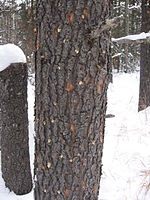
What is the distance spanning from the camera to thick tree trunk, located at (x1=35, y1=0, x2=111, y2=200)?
6.10 ft

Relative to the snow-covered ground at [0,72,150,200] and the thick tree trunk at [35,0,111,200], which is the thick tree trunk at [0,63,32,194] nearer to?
the snow-covered ground at [0,72,150,200]

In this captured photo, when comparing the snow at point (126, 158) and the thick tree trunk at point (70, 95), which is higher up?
the thick tree trunk at point (70, 95)

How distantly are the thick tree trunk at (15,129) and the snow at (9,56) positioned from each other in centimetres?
5

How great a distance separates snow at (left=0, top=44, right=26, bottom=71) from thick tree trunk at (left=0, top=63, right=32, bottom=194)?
5cm

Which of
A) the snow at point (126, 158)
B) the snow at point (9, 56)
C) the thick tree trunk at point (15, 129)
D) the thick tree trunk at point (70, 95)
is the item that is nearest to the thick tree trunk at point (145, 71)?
the snow at point (126, 158)

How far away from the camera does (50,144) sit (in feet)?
6.81

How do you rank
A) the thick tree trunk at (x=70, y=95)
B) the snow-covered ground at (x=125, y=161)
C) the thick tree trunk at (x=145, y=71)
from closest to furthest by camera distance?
the thick tree trunk at (x=70, y=95)
the snow-covered ground at (x=125, y=161)
the thick tree trunk at (x=145, y=71)

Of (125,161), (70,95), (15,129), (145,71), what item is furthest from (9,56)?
(145,71)

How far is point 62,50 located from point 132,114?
4429 mm

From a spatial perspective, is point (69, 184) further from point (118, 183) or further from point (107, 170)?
point (107, 170)

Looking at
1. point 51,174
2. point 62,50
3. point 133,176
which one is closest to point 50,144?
point 51,174

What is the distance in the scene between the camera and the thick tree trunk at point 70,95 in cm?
186

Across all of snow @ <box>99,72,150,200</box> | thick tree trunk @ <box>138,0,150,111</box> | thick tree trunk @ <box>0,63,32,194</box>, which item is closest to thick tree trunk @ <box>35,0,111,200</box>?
snow @ <box>99,72,150,200</box>

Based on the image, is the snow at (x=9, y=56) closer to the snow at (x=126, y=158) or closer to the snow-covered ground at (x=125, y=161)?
the snow-covered ground at (x=125, y=161)
